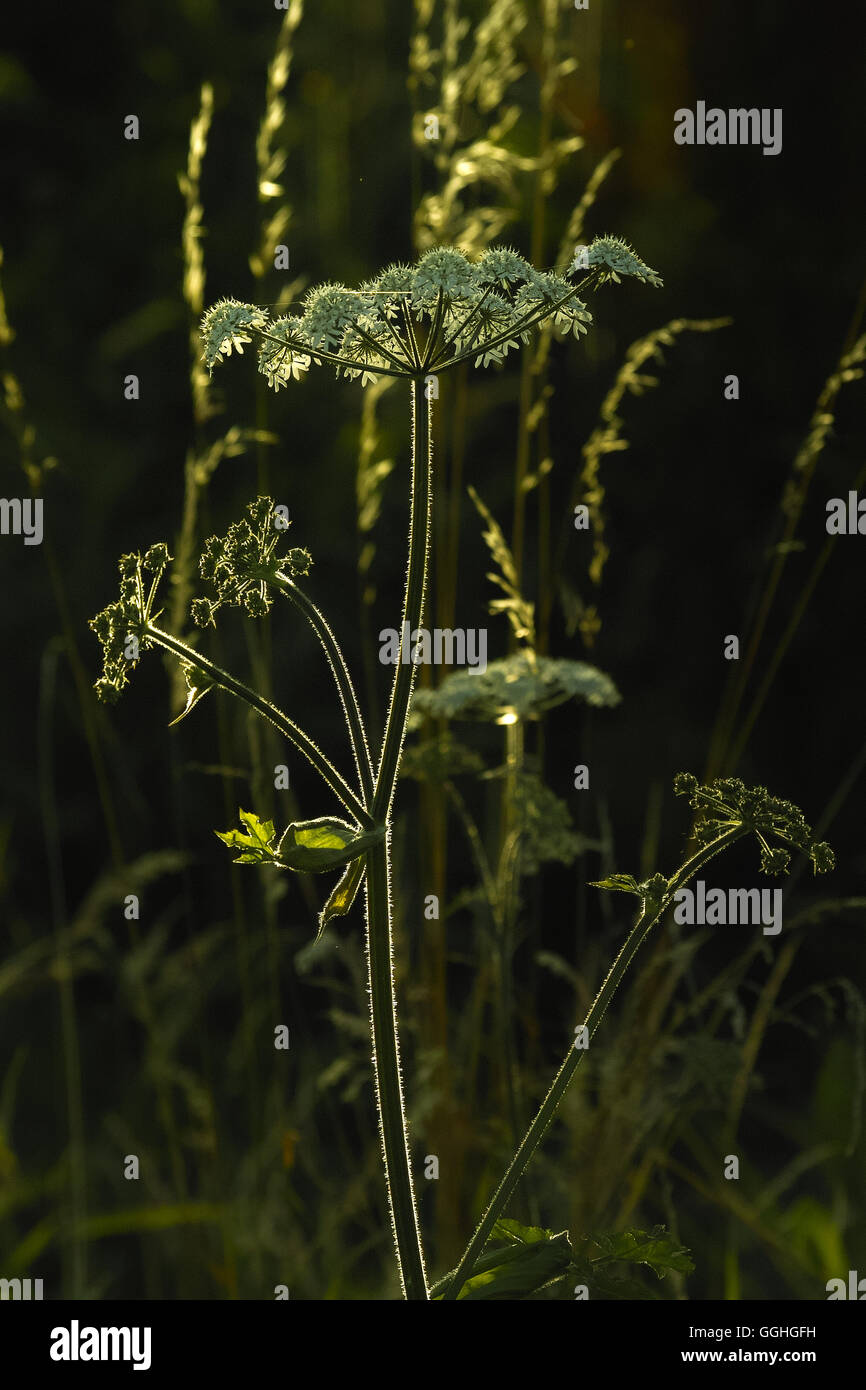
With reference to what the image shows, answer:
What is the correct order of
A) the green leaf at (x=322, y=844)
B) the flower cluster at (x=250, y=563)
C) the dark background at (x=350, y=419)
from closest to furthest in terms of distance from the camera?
the green leaf at (x=322, y=844) < the flower cluster at (x=250, y=563) < the dark background at (x=350, y=419)

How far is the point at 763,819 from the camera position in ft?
4.00

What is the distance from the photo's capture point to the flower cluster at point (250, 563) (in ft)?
4.11

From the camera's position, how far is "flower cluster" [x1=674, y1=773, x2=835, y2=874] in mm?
1210

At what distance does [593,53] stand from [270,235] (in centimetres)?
155

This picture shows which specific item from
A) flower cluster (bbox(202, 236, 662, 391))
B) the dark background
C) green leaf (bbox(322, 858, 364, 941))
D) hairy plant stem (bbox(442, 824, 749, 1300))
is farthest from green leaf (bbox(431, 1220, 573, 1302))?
the dark background

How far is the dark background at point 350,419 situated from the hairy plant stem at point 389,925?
6.19ft

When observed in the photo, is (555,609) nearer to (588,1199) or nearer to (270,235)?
(270,235)

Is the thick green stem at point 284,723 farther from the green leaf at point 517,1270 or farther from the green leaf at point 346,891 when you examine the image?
the green leaf at point 517,1270

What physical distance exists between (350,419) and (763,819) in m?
2.84

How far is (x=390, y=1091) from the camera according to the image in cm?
121

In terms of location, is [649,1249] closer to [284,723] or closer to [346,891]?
[346,891]

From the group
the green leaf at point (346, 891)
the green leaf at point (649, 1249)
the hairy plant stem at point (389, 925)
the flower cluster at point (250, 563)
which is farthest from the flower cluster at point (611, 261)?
the green leaf at point (649, 1249)

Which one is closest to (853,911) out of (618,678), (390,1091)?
(618,678)

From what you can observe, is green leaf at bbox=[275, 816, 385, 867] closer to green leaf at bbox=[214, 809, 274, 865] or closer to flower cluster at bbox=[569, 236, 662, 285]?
green leaf at bbox=[214, 809, 274, 865]
